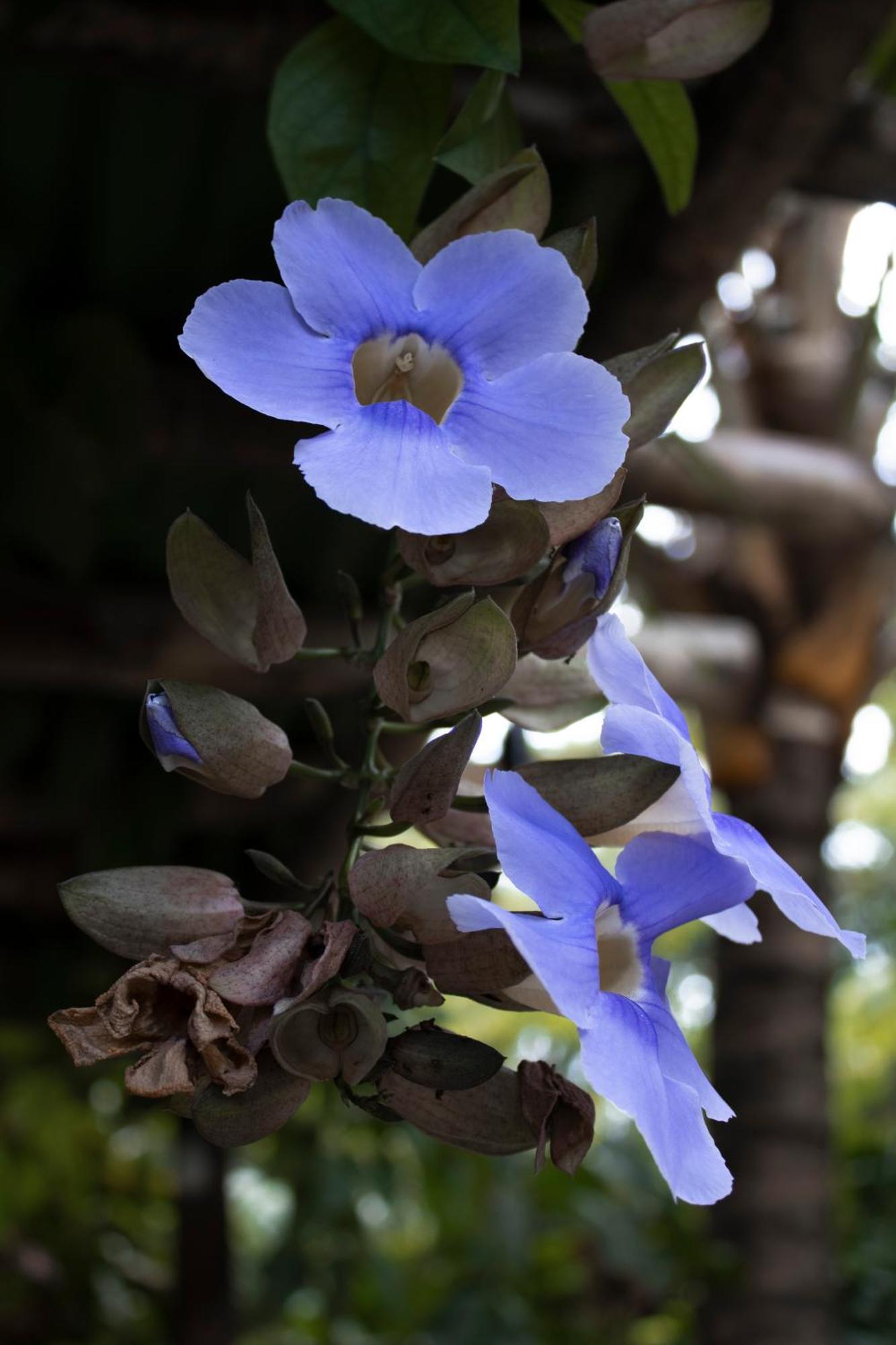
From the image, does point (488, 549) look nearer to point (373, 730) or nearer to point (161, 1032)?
point (373, 730)

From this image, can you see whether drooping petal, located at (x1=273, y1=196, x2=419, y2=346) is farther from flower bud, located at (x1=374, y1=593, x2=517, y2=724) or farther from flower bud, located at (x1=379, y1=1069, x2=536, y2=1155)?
flower bud, located at (x1=379, y1=1069, x2=536, y2=1155)

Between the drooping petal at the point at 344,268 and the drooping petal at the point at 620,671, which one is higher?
the drooping petal at the point at 344,268

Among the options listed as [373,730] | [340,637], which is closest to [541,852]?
[373,730]

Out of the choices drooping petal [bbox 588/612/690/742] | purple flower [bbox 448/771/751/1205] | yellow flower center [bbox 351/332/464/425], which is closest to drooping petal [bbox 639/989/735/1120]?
purple flower [bbox 448/771/751/1205]

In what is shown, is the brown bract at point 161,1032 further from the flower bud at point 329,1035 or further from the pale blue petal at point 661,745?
the pale blue petal at point 661,745

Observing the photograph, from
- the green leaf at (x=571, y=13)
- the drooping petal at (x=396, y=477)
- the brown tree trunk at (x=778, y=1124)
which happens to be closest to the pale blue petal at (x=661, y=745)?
the drooping petal at (x=396, y=477)

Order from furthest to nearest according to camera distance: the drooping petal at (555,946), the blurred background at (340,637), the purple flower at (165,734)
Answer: the blurred background at (340,637), the purple flower at (165,734), the drooping petal at (555,946)
